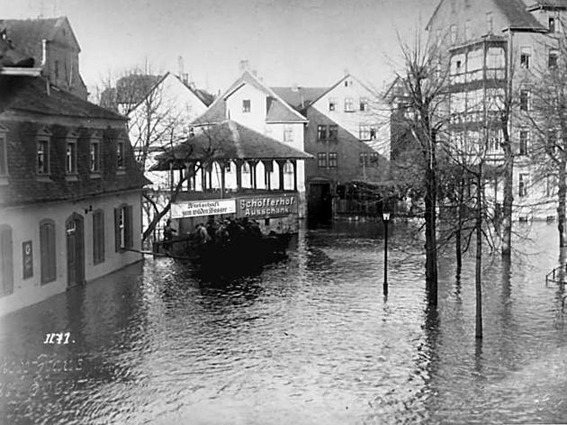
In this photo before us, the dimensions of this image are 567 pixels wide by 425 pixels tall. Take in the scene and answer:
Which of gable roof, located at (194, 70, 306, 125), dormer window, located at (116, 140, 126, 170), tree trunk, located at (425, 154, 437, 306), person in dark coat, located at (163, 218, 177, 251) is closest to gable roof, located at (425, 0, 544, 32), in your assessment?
tree trunk, located at (425, 154, 437, 306)

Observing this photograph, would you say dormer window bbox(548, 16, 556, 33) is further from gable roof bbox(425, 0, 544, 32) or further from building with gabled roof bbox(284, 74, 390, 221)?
building with gabled roof bbox(284, 74, 390, 221)

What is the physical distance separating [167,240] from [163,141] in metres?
2.17

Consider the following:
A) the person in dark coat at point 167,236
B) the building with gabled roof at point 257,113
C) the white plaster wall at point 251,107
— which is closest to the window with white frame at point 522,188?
the building with gabled roof at point 257,113

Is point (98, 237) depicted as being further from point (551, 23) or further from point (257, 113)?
point (551, 23)

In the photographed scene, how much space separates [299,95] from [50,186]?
8.27 m

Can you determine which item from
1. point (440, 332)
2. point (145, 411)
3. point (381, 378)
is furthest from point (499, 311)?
point (145, 411)

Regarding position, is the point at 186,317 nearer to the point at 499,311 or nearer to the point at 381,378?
the point at 381,378

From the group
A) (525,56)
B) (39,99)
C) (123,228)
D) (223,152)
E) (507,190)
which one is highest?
(525,56)

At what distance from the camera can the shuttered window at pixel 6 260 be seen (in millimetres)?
5344

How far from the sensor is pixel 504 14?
807 centimetres

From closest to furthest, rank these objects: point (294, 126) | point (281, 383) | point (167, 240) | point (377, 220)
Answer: point (281, 383), point (167, 240), point (294, 126), point (377, 220)

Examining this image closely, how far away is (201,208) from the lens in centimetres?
1034

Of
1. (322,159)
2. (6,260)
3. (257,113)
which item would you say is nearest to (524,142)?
(257,113)

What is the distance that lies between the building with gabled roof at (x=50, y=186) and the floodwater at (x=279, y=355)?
0.22 metres
